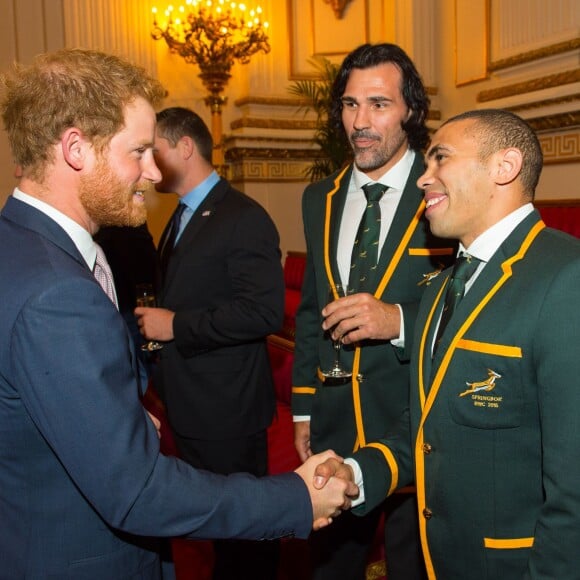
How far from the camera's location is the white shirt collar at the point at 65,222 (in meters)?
1.40

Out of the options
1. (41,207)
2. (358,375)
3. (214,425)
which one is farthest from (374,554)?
(41,207)

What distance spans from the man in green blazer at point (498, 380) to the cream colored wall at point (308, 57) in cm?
389

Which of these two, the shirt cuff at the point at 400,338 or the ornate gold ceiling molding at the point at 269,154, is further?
the ornate gold ceiling molding at the point at 269,154

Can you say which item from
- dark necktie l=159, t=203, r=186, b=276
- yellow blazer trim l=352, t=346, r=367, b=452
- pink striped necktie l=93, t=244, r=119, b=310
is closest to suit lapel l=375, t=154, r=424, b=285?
yellow blazer trim l=352, t=346, r=367, b=452

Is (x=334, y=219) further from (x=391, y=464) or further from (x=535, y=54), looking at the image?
(x=535, y=54)

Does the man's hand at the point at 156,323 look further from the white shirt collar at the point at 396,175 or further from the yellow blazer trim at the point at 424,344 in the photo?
the yellow blazer trim at the point at 424,344

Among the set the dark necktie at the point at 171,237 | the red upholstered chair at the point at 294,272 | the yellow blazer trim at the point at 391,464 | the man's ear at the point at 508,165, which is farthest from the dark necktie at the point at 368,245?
the red upholstered chair at the point at 294,272

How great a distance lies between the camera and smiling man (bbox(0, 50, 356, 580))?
4.00 feet

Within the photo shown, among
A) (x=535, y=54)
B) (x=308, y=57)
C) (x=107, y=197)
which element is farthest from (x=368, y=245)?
(x=308, y=57)

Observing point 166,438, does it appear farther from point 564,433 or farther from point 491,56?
point 491,56

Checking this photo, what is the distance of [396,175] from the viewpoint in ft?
7.49

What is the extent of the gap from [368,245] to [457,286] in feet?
1.82

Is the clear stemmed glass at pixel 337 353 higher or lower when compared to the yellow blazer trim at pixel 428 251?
lower

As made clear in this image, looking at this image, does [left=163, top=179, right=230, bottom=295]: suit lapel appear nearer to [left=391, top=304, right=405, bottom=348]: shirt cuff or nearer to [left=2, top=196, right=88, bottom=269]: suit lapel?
[left=391, top=304, right=405, bottom=348]: shirt cuff
